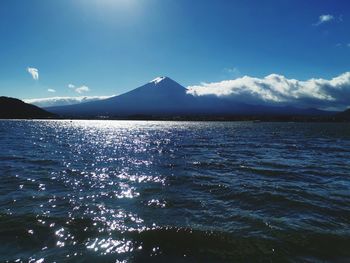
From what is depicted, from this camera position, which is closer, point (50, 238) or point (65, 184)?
point (50, 238)

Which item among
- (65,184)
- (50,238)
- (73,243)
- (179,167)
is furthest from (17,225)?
(179,167)

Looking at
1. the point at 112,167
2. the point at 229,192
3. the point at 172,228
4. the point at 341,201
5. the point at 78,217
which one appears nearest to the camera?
the point at 172,228

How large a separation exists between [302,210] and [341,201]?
315 centimetres

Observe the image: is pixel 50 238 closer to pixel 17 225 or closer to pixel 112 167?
pixel 17 225

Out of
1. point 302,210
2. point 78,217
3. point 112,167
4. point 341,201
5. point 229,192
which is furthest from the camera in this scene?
point 112,167

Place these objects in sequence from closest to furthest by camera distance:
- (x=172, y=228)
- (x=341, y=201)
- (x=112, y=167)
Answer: (x=172, y=228) → (x=341, y=201) → (x=112, y=167)

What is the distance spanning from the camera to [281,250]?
10.9 metres

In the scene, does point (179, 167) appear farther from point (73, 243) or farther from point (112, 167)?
point (73, 243)

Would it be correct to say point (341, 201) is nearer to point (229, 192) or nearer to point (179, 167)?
point (229, 192)

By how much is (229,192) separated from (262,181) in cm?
455

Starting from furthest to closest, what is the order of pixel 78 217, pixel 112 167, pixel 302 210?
pixel 112 167 < pixel 302 210 < pixel 78 217

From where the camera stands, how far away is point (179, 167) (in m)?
29.6

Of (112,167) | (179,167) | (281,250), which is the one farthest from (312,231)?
(112,167)

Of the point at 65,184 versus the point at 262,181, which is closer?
the point at 65,184
